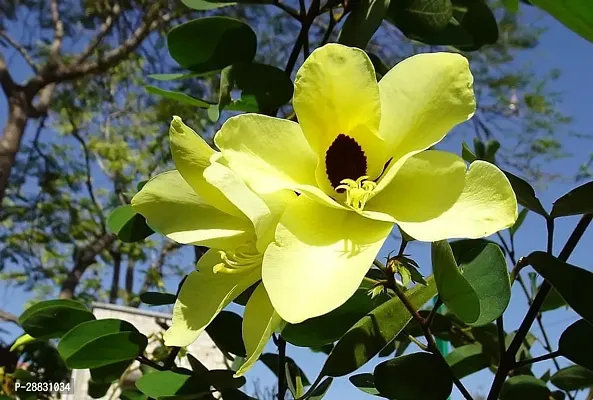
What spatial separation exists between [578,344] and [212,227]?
27 centimetres

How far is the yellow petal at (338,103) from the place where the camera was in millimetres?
372

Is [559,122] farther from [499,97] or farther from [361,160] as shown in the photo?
[361,160]

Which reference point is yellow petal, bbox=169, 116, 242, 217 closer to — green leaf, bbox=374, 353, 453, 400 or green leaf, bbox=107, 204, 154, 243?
green leaf, bbox=374, 353, 453, 400

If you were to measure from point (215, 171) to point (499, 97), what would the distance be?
12.2 ft

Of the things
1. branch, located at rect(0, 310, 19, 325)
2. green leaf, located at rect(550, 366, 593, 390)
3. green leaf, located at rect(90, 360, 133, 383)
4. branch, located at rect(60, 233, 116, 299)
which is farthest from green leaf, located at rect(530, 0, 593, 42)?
branch, located at rect(60, 233, 116, 299)

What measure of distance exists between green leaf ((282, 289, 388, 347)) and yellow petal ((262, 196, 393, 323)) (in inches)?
3.7

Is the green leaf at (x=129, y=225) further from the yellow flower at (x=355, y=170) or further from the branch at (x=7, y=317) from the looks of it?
the branch at (x=7, y=317)

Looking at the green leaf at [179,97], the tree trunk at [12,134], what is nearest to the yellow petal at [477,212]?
the green leaf at [179,97]

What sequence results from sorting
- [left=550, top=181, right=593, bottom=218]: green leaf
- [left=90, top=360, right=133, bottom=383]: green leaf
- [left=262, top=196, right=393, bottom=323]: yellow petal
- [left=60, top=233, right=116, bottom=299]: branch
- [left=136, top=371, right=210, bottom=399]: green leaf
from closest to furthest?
[left=262, top=196, right=393, bottom=323]: yellow petal < [left=550, top=181, right=593, bottom=218]: green leaf < [left=136, top=371, right=210, bottom=399]: green leaf < [left=90, top=360, right=133, bottom=383]: green leaf < [left=60, top=233, right=116, bottom=299]: branch

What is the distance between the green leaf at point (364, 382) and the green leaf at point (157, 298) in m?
0.23

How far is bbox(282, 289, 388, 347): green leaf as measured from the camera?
439 mm

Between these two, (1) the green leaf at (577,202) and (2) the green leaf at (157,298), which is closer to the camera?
(1) the green leaf at (577,202)

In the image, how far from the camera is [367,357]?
410mm

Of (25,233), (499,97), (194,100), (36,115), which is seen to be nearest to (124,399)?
(194,100)
